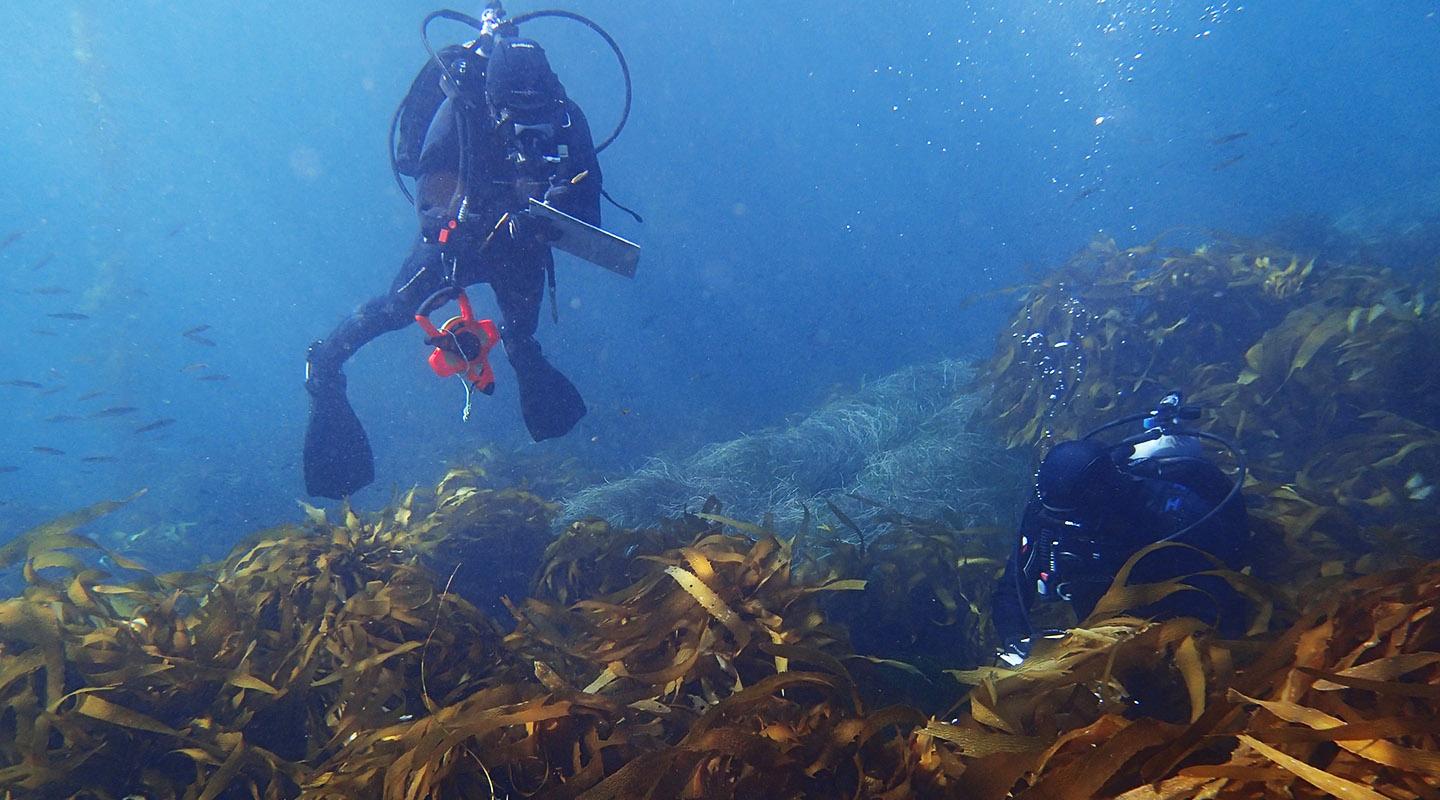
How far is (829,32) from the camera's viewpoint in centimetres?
7181

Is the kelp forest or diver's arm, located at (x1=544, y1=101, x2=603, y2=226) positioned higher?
diver's arm, located at (x1=544, y1=101, x2=603, y2=226)

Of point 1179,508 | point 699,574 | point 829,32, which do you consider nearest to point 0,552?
point 699,574

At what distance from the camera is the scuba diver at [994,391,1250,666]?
2830 mm

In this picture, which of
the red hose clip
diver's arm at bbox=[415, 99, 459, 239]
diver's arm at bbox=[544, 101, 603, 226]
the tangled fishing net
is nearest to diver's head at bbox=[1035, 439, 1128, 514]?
the tangled fishing net

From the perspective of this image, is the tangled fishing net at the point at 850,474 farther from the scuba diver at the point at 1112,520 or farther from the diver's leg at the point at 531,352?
the scuba diver at the point at 1112,520

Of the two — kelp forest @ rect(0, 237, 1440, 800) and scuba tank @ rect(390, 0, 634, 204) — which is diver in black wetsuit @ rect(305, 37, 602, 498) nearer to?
scuba tank @ rect(390, 0, 634, 204)

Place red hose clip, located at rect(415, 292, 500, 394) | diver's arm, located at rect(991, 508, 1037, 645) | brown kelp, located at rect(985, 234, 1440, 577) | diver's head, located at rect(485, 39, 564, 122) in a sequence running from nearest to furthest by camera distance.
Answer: diver's arm, located at rect(991, 508, 1037, 645) → brown kelp, located at rect(985, 234, 1440, 577) → diver's head, located at rect(485, 39, 564, 122) → red hose clip, located at rect(415, 292, 500, 394)

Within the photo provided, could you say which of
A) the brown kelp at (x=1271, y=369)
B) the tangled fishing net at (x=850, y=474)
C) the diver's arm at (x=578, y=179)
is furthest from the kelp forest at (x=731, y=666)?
the diver's arm at (x=578, y=179)

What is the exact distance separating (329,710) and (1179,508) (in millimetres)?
4134

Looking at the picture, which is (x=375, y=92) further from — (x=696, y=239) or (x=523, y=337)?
(x=523, y=337)

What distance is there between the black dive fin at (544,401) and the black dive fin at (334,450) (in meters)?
1.73

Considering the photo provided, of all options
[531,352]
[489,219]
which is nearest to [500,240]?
[489,219]

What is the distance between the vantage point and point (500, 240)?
479 centimetres

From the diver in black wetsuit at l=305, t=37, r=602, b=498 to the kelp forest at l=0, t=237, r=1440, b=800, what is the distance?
141cm
